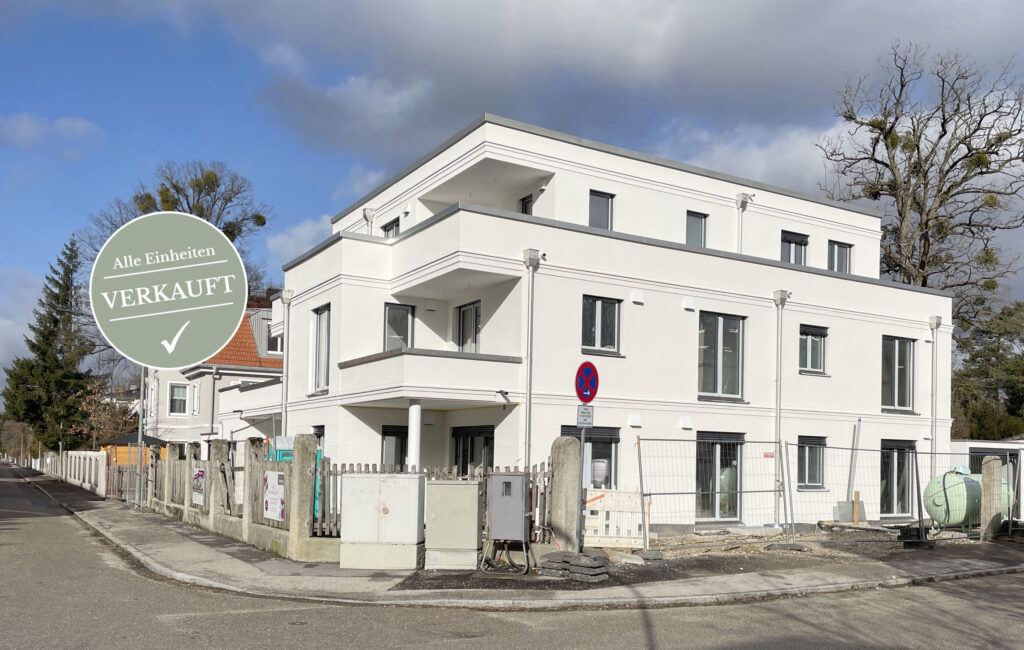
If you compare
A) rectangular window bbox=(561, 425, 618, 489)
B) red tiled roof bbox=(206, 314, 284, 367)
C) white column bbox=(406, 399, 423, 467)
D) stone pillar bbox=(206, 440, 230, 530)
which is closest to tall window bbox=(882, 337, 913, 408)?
rectangular window bbox=(561, 425, 618, 489)

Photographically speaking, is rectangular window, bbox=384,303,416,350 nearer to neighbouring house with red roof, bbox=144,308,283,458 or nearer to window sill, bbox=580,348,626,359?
window sill, bbox=580,348,626,359

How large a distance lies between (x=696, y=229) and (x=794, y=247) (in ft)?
13.2

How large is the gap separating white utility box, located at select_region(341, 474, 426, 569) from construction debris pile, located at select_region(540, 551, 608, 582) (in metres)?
2.07

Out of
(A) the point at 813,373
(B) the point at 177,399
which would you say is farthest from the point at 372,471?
(B) the point at 177,399

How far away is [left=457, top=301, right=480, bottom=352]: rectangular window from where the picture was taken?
22.4 metres

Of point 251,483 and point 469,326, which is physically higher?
point 469,326

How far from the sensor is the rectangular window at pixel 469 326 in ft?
73.6

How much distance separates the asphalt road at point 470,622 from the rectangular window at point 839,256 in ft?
54.5

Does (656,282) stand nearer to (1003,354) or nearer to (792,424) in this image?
(792,424)

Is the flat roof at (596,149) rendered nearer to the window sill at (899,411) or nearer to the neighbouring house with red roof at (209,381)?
the window sill at (899,411)

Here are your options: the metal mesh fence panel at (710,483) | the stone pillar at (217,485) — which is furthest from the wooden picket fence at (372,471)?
the metal mesh fence panel at (710,483)

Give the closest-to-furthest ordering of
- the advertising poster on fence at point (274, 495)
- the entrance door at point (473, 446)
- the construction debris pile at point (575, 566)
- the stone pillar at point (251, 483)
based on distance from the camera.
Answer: the construction debris pile at point (575, 566), the advertising poster on fence at point (274, 495), the stone pillar at point (251, 483), the entrance door at point (473, 446)

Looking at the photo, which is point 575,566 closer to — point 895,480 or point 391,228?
point 895,480

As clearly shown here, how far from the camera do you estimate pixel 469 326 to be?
74.8 feet
